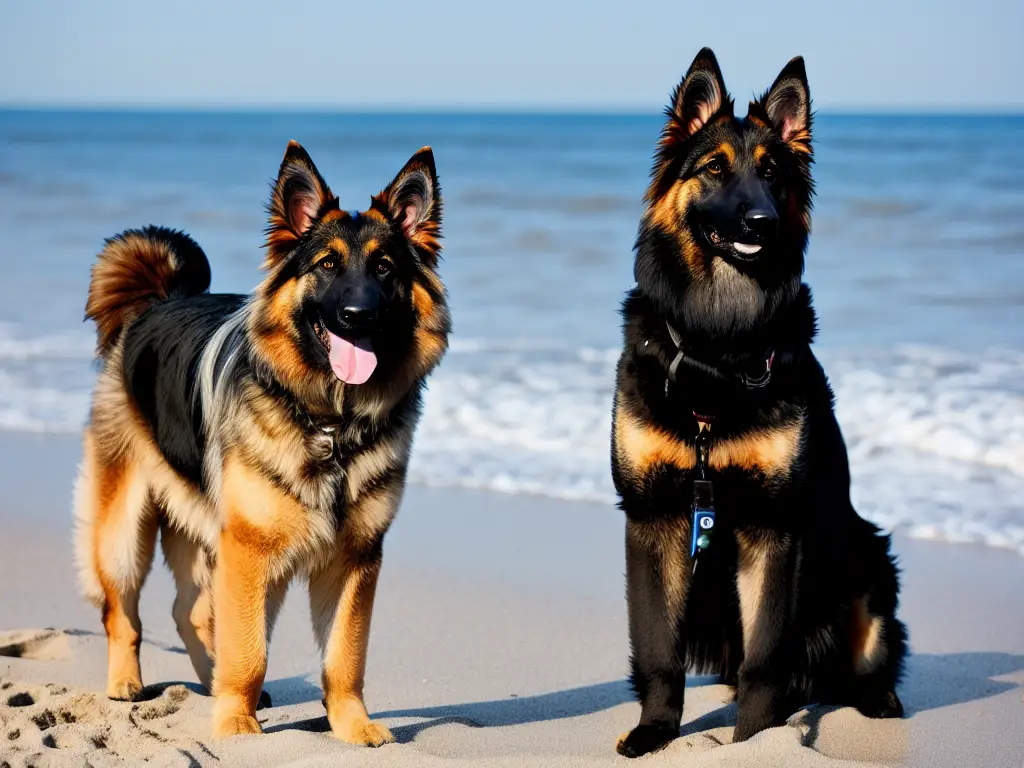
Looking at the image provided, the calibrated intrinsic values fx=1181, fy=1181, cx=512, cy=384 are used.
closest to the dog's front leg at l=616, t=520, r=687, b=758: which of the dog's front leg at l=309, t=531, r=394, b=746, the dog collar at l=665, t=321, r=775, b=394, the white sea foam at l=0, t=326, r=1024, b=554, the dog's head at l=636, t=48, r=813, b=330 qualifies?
the dog collar at l=665, t=321, r=775, b=394

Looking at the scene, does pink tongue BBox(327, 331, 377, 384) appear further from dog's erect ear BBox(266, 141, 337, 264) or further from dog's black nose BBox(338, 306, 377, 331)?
dog's erect ear BBox(266, 141, 337, 264)

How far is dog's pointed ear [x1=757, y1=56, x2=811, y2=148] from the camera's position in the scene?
3.71 meters

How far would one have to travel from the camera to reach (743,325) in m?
3.73

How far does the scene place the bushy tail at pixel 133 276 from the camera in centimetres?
463

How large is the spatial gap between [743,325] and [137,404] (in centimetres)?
225

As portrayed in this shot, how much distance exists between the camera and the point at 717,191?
3.61 metres

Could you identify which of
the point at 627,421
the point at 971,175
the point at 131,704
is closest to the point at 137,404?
the point at 131,704

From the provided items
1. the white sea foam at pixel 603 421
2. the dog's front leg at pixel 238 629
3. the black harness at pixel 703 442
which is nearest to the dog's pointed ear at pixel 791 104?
the black harness at pixel 703 442

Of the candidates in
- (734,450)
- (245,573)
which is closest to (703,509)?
(734,450)

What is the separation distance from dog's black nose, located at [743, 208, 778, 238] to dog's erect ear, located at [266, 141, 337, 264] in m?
1.33

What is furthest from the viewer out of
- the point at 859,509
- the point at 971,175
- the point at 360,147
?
the point at 360,147

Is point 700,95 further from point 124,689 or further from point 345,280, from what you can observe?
point 124,689

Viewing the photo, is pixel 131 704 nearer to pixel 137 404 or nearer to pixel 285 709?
pixel 285 709

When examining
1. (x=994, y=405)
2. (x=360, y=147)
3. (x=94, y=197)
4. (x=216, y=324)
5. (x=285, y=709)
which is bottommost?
(x=285, y=709)
